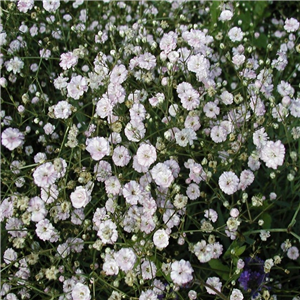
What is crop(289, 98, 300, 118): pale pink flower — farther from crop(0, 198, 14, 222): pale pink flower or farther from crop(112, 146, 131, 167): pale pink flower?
crop(0, 198, 14, 222): pale pink flower

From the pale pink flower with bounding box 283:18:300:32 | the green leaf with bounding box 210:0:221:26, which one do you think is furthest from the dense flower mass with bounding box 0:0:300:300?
the green leaf with bounding box 210:0:221:26

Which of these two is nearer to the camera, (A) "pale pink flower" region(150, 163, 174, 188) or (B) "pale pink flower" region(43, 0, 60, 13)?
(A) "pale pink flower" region(150, 163, 174, 188)

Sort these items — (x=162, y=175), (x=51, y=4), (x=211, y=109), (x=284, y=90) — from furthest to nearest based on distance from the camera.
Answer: (x=51, y=4), (x=284, y=90), (x=211, y=109), (x=162, y=175)

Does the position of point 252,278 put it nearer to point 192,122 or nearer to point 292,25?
point 192,122

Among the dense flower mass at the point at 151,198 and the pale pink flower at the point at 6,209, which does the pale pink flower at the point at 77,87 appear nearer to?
the dense flower mass at the point at 151,198

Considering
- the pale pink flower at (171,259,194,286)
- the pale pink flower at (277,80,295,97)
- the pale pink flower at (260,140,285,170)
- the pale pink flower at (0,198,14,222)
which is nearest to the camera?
the pale pink flower at (171,259,194,286)

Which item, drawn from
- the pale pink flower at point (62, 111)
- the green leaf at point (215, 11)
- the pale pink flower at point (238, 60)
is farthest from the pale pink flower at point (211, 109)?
the green leaf at point (215, 11)

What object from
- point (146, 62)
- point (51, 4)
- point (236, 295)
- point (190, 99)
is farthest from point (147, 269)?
point (51, 4)

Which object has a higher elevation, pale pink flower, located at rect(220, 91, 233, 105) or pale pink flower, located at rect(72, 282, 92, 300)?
pale pink flower, located at rect(220, 91, 233, 105)
